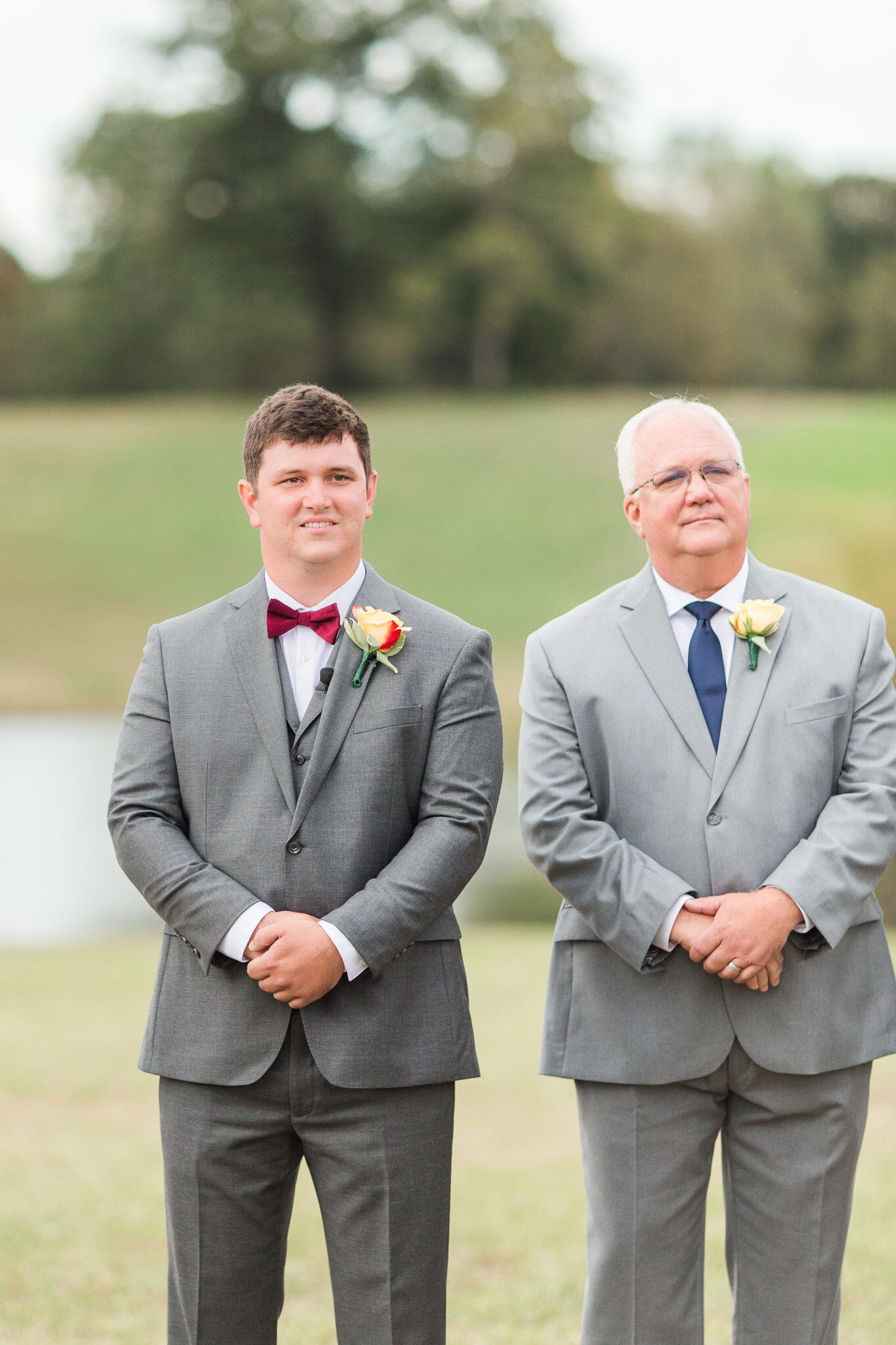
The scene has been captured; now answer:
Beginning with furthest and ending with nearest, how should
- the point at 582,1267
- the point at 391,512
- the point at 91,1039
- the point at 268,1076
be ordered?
the point at 391,512, the point at 91,1039, the point at 582,1267, the point at 268,1076

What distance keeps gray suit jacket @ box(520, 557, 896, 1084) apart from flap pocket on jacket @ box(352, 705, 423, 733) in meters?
0.32

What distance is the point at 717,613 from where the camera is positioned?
3.14 meters

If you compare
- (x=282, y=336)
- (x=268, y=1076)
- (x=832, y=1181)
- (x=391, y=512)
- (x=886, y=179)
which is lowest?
(x=832, y=1181)

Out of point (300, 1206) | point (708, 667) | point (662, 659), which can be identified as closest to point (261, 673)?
point (662, 659)

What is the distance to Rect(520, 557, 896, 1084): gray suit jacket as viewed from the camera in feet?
9.51

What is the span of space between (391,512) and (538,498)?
310 centimetres

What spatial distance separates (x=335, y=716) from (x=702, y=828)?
80cm

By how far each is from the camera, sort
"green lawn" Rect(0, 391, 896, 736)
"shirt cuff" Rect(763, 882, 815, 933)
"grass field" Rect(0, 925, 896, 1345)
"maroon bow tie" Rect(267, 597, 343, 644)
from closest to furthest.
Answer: "shirt cuff" Rect(763, 882, 815, 933)
"maroon bow tie" Rect(267, 597, 343, 644)
"grass field" Rect(0, 925, 896, 1345)
"green lawn" Rect(0, 391, 896, 736)

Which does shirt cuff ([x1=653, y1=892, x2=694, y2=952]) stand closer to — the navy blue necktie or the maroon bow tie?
the navy blue necktie

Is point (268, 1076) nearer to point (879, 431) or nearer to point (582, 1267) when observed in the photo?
point (582, 1267)

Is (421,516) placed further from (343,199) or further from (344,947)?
(344,947)

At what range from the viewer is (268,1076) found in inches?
111

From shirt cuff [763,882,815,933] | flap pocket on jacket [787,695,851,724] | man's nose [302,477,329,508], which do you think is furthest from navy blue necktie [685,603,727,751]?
man's nose [302,477,329,508]

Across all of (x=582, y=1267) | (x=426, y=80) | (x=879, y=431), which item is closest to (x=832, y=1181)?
(x=582, y=1267)
